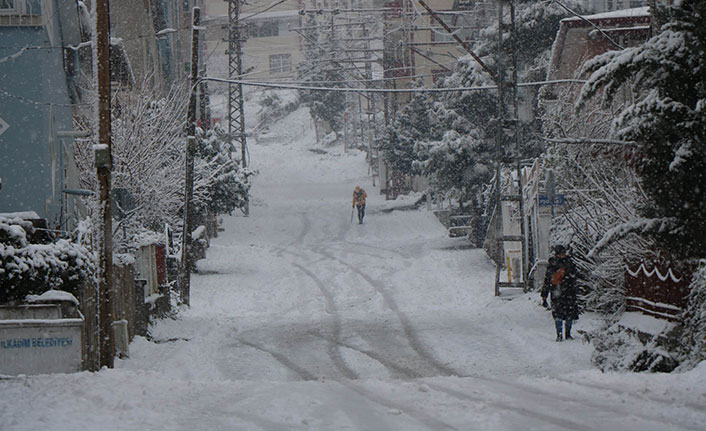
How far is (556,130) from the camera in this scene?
20.2 meters

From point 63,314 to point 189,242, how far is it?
9516mm

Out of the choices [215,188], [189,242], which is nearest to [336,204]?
[215,188]

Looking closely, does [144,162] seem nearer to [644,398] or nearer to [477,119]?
[477,119]

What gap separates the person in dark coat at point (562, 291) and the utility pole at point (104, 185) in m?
7.21

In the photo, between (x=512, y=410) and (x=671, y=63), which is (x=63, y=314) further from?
(x=671, y=63)

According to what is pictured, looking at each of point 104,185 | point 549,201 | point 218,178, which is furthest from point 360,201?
point 104,185

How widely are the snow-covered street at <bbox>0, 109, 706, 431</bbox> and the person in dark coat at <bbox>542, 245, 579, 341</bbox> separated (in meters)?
0.40

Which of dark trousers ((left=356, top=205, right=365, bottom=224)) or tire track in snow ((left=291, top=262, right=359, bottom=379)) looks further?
dark trousers ((left=356, top=205, right=365, bottom=224))

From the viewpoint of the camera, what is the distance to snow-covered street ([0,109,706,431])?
28.3 feet

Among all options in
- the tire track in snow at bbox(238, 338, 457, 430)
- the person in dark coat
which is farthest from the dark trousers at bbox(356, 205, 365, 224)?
the tire track in snow at bbox(238, 338, 457, 430)

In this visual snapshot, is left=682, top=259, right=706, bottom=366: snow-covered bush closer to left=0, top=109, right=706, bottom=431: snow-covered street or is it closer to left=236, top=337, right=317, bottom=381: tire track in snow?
left=0, top=109, right=706, bottom=431: snow-covered street

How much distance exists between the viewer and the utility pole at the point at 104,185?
12430 millimetres

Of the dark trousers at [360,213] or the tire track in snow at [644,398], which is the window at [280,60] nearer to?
the dark trousers at [360,213]

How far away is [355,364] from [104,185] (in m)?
4.67
